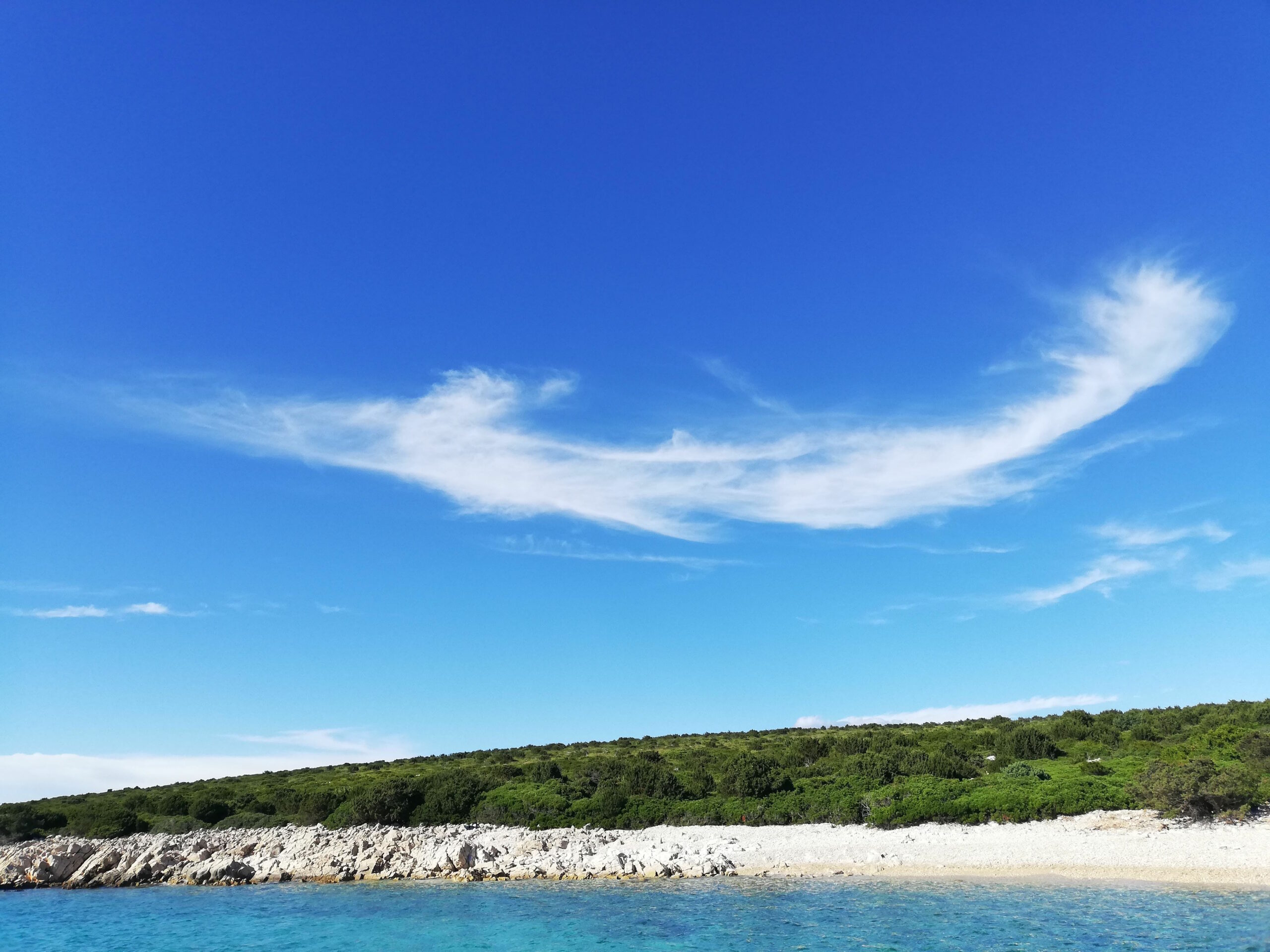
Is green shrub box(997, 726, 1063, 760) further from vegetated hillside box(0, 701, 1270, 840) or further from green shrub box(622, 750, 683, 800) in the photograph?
green shrub box(622, 750, 683, 800)

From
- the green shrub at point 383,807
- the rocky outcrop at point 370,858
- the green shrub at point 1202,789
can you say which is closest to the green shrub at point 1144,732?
the green shrub at point 1202,789

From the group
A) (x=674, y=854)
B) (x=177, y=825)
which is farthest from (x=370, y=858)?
(x=177, y=825)

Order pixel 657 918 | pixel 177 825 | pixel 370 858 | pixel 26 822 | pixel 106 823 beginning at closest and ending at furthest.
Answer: pixel 657 918 → pixel 370 858 → pixel 177 825 → pixel 106 823 → pixel 26 822

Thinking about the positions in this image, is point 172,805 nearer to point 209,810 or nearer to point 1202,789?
point 209,810

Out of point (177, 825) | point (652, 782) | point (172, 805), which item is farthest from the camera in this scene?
point (172, 805)

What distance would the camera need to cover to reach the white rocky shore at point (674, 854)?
2762cm

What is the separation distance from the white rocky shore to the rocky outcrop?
66 millimetres

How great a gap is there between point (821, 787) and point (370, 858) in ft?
77.4

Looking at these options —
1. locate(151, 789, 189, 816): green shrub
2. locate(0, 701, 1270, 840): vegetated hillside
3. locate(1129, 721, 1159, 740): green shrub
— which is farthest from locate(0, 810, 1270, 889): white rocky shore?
locate(1129, 721, 1159, 740): green shrub

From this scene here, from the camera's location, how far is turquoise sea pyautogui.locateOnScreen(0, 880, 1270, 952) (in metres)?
19.8

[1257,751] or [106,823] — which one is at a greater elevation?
[1257,751]

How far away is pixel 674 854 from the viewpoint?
32.7 meters

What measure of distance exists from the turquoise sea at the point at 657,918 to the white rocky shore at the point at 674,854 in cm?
203

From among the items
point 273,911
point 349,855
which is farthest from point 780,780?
point 273,911
